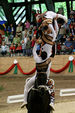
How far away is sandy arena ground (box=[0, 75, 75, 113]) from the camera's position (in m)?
7.28

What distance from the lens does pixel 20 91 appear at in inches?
372

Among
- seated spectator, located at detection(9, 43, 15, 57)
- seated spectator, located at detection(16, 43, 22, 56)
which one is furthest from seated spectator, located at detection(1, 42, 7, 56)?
seated spectator, located at detection(16, 43, 22, 56)

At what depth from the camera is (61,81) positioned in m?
10.8

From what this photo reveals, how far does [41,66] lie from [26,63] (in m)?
8.23

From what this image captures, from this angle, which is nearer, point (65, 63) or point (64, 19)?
point (64, 19)

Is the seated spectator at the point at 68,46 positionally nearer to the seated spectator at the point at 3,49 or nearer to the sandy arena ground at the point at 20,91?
the sandy arena ground at the point at 20,91

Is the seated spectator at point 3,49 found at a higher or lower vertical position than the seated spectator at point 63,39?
lower

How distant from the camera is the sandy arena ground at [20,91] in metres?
7.28

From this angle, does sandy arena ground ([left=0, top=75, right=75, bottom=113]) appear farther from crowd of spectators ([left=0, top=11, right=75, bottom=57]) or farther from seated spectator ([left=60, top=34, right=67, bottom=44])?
seated spectator ([left=60, top=34, right=67, bottom=44])

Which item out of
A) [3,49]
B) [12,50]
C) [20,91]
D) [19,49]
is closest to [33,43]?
[19,49]

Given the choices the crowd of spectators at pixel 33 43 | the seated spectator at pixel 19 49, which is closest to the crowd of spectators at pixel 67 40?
the crowd of spectators at pixel 33 43

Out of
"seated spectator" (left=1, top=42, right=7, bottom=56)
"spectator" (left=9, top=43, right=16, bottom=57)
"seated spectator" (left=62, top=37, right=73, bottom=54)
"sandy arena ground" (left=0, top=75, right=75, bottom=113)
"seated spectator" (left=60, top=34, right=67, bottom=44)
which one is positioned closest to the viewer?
"sandy arena ground" (left=0, top=75, right=75, bottom=113)

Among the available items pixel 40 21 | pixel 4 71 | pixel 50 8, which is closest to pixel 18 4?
pixel 50 8

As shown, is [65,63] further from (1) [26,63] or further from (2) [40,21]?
(2) [40,21]
